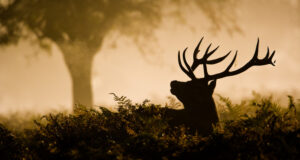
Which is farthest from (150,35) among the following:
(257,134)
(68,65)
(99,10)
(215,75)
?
(257,134)

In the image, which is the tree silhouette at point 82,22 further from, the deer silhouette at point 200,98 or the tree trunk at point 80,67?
the deer silhouette at point 200,98

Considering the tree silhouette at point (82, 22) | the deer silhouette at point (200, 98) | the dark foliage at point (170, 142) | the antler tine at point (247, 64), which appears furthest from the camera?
the tree silhouette at point (82, 22)

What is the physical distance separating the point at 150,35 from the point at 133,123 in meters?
21.1

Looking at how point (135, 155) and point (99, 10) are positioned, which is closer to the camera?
point (135, 155)

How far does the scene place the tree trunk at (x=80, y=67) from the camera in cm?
2042

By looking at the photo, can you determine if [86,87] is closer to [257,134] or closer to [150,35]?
[150,35]

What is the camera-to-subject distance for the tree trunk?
20.4 m

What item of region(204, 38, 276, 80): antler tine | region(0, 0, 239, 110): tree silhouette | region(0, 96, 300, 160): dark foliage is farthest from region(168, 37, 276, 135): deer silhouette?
region(0, 0, 239, 110): tree silhouette

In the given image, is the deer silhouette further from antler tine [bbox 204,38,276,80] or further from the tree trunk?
the tree trunk

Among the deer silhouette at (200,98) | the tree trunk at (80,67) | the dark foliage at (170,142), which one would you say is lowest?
the dark foliage at (170,142)

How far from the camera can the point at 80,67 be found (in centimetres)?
2148

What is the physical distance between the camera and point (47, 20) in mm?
19359

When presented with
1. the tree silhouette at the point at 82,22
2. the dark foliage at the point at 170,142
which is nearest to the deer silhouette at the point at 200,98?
the dark foliage at the point at 170,142

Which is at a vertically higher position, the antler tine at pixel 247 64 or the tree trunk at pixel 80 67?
the tree trunk at pixel 80 67
